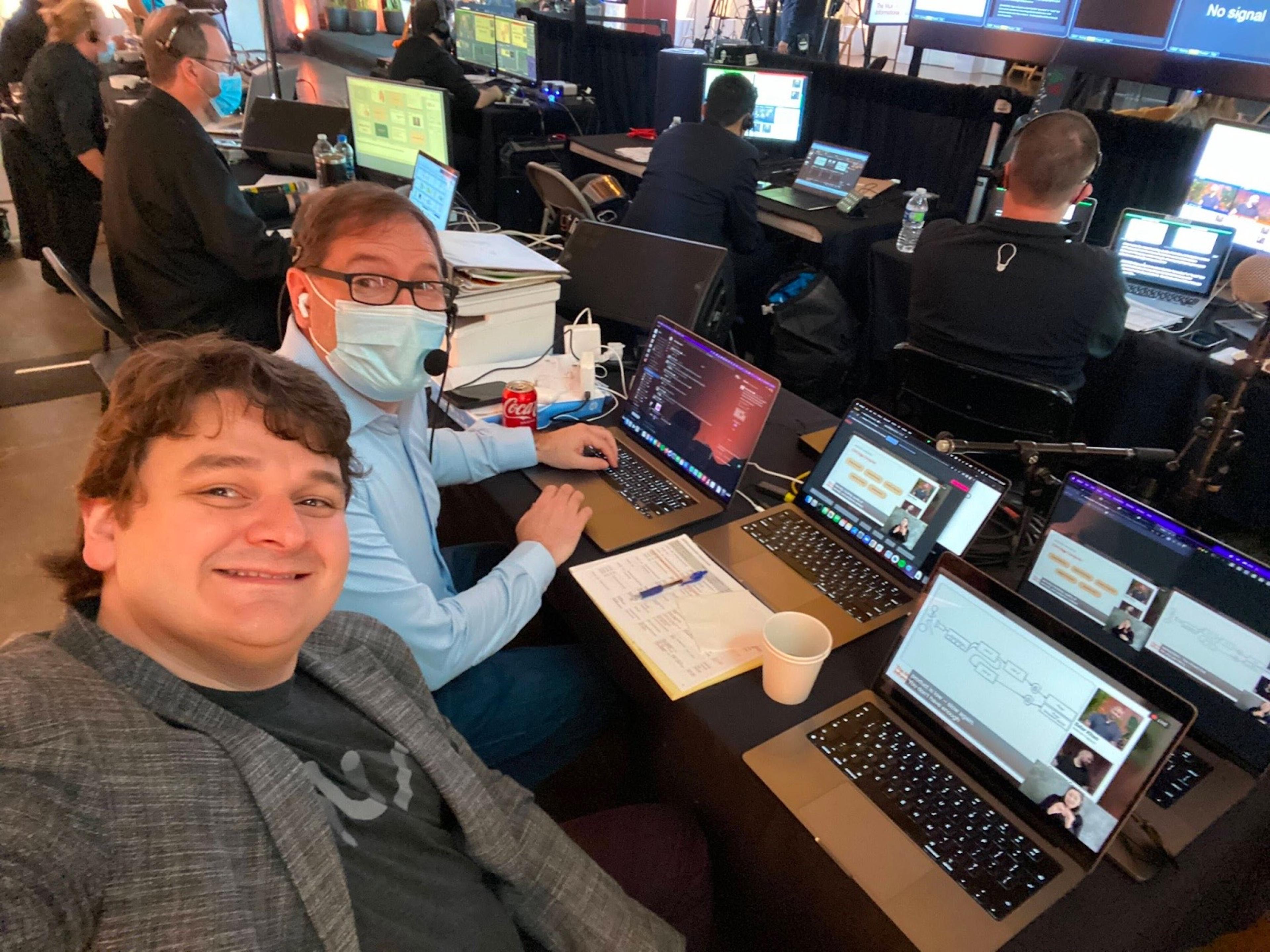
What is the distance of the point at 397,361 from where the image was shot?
55.0 inches

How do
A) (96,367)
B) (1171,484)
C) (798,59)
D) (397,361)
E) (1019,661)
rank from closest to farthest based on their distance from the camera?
(1019,661)
(397,361)
(1171,484)
(96,367)
(798,59)

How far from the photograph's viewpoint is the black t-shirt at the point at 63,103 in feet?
11.0

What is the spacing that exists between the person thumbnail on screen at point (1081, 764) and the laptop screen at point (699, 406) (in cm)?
71

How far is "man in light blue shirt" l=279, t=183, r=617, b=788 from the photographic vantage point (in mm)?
1309

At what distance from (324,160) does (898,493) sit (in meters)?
2.99

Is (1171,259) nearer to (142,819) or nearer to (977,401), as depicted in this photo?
(977,401)

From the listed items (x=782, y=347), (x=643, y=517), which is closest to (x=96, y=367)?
(x=643, y=517)

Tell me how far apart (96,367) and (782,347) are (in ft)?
7.96

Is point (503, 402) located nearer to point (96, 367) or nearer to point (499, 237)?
point (499, 237)

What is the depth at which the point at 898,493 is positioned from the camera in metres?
1.30

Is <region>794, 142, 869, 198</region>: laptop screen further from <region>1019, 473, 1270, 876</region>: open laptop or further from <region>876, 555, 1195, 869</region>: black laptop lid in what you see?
<region>876, 555, 1195, 869</region>: black laptop lid

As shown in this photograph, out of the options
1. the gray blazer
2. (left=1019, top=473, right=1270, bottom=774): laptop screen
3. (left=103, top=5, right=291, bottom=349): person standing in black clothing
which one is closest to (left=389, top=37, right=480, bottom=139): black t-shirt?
(left=103, top=5, right=291, bottom=349): person standing in black clothing

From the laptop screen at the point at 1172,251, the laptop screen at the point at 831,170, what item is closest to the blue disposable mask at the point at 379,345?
the laptop screen at the point at 1172,251

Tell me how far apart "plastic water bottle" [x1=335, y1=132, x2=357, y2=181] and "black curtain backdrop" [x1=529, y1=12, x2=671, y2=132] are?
2.45m
